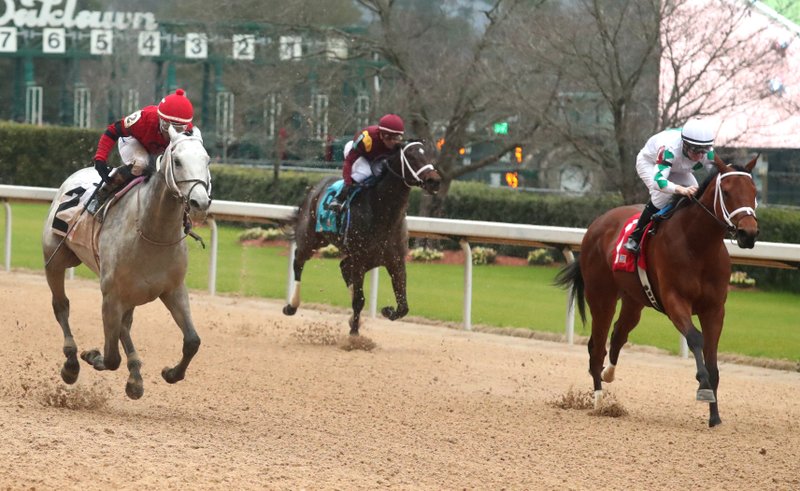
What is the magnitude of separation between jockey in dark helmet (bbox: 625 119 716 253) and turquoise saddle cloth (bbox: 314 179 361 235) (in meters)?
3.29

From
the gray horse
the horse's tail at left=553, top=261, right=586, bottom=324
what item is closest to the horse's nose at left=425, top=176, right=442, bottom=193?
the horse's tail at left=553, top=261, right=586, bottom=324

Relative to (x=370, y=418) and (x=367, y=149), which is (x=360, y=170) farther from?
(x=370, y=418)

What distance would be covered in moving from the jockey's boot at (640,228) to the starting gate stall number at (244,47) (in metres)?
12.0

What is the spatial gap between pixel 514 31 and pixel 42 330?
8.07 meters

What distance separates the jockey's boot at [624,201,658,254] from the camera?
8188mm

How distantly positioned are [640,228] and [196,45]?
16.0 m

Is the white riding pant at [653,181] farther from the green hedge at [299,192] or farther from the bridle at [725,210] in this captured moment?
the green hedge at [299,192]

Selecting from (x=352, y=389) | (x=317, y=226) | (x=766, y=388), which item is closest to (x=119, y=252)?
Answer: (x=352, y=389)

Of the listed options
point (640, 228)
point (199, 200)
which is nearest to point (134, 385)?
point (199, 200)

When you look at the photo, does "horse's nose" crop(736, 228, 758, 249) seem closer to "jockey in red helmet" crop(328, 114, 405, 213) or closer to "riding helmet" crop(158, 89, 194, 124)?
"riding helmet" crop(158, 89, 194, 124)

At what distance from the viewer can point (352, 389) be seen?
338 inches

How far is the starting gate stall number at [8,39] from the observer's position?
3466 cm

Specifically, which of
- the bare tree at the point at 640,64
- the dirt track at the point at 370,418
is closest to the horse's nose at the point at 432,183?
the dirt track at the point at 370,418

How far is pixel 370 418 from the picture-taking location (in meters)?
7.43
